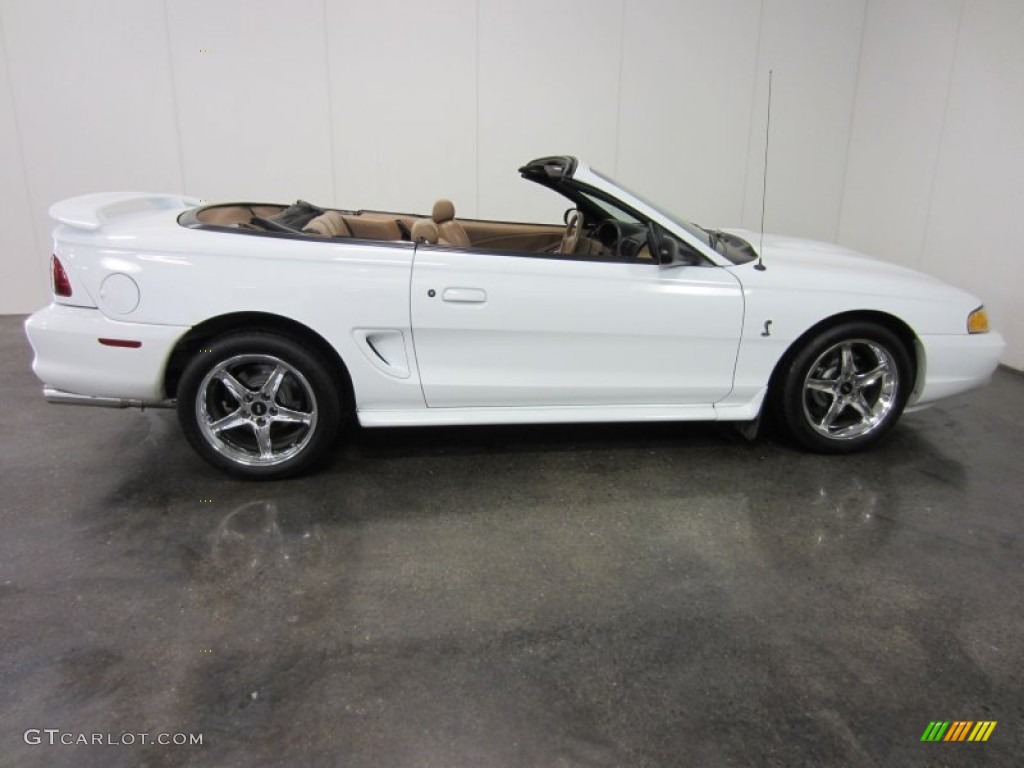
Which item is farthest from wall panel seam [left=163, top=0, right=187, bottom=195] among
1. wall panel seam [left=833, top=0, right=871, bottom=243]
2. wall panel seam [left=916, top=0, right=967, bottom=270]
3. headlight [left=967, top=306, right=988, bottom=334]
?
wall panel seam [left=916, top=0, right=967, bottom=270]

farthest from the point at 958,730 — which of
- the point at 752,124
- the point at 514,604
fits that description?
the point at 752,124

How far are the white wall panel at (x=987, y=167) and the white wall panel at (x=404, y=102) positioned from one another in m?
3.85

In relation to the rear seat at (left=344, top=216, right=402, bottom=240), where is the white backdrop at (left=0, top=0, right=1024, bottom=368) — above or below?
above

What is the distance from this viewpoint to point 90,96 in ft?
18.1

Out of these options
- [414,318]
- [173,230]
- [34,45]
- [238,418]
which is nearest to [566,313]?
[414,318]

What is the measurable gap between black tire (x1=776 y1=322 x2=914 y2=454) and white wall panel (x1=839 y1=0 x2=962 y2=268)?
3.18 metres

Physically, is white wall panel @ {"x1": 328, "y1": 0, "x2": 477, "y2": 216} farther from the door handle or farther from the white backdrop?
the door handle

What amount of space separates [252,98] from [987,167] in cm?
577

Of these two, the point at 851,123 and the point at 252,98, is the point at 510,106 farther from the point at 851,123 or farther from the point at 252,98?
the point at 851,123

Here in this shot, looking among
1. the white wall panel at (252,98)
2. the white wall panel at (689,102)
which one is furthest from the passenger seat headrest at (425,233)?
the white wall panel at (689,102)

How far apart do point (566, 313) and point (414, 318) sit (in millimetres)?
640

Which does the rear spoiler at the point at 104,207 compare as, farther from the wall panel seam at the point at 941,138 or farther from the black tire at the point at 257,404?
the wall panel seam at the point at 941,138

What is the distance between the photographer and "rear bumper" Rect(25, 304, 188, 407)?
272cm

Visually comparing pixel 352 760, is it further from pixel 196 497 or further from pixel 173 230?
pixel 173 230
